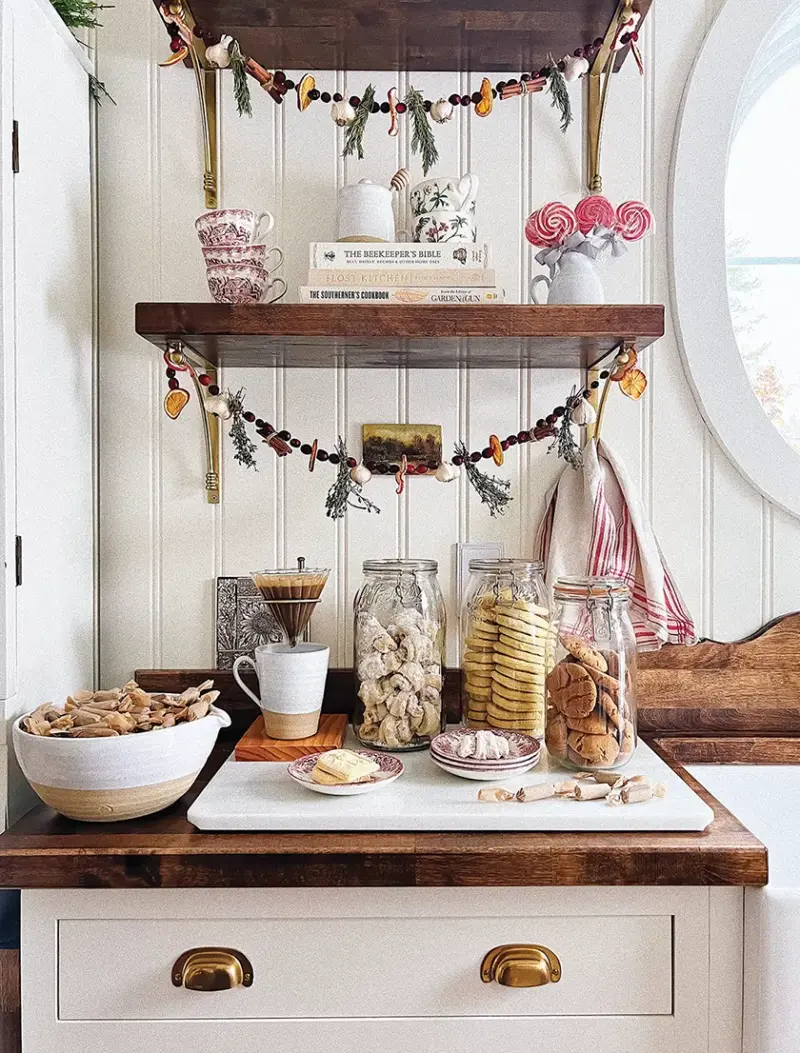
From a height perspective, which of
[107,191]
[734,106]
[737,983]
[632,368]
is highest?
[734,106]

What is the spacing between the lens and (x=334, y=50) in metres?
1.46

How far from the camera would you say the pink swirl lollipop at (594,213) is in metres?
1.33

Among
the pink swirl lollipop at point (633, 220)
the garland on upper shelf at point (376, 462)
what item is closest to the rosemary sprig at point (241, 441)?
the garland on upper shelf at point (376, 462)

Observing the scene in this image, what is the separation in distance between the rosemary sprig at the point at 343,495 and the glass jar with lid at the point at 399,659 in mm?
190

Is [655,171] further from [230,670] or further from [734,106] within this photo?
[230,670]

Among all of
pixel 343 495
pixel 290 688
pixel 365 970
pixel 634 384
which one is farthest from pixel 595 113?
pixel 365 970

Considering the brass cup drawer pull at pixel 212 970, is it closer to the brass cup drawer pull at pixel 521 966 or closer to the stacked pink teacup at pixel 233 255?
the brass cup drawer pull at pixel 521 966

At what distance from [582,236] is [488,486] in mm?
419

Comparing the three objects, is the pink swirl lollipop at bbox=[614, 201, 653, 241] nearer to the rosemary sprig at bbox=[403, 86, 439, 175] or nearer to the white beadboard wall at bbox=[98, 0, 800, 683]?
the white beadboard wall at bbox=[98, 0, 800, 683]

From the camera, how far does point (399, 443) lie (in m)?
1.53

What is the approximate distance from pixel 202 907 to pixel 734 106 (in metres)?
1.46

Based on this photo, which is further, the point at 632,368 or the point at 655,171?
the point at 655,171

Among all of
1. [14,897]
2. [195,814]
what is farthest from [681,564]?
[14,897]

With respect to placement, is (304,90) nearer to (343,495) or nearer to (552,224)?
(552,224)
